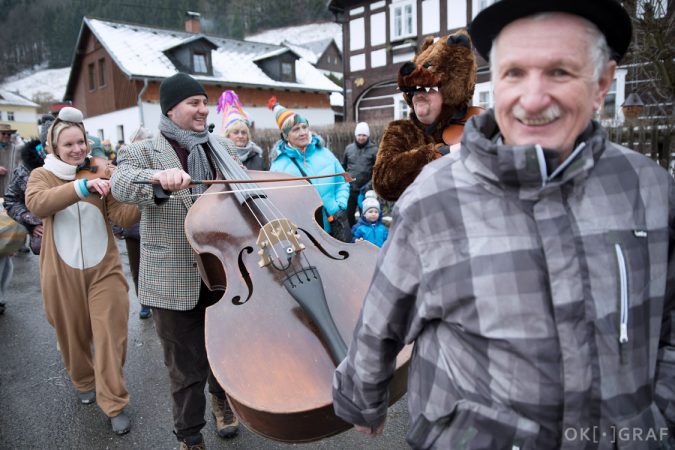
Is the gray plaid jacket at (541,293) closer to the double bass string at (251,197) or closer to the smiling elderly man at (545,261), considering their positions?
the smiling elderly man at (545,261)

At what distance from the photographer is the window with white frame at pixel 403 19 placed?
50.2 feet

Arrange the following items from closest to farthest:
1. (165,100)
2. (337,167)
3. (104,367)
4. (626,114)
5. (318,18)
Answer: (165,100) < (104,367) < (337,167) < (626,114) < (318,18)

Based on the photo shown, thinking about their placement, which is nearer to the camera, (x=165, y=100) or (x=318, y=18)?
(x=165, y=100)

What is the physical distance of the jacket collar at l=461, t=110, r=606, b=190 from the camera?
37.6 inches

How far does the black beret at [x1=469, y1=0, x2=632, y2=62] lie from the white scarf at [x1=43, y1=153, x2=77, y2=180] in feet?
8.72

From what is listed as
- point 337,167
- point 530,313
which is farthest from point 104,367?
point 530,313

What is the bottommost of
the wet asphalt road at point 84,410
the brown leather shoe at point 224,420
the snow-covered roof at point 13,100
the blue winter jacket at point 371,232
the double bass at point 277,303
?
the wet asphalt road at point 84,410

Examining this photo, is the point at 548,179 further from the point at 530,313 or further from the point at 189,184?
the point at 189,184

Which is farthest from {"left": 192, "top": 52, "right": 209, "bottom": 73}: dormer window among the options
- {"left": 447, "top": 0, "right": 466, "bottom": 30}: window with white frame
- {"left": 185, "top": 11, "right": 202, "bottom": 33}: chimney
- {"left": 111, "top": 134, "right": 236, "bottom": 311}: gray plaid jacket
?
{"left": 111, "top": 134, "right": 236, "bottom": 311}: gray plaid jacket

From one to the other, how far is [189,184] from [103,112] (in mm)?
24348

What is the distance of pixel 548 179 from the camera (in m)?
0.99

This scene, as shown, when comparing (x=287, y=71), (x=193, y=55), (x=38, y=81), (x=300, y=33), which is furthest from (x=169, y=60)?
(x=38, y=81)

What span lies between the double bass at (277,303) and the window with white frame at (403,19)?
14598 mm

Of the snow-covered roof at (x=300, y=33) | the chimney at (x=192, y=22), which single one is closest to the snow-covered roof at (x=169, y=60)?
the chimney at (x=192, y=22)
